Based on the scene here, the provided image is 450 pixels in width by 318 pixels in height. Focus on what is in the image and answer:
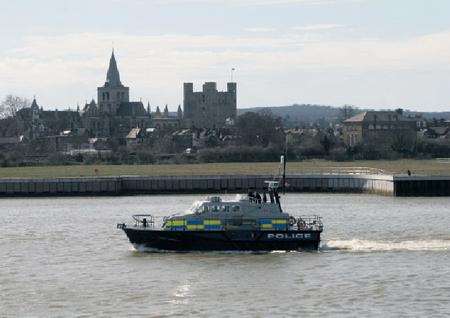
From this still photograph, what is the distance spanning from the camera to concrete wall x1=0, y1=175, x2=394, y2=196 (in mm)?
129375

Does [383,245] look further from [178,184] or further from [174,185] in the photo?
[178,184]

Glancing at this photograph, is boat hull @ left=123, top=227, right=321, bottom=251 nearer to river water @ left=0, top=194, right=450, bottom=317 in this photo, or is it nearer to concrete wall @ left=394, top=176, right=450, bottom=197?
river water @ left=0, top=194, right=450, bottom=317

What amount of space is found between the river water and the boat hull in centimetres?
70

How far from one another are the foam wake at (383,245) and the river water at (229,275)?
55 mm

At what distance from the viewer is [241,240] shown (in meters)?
68.5

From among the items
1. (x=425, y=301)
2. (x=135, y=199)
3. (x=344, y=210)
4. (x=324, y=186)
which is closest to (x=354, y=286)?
(x=425, y=301)

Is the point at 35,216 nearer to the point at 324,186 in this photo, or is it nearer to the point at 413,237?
the point at 413,237

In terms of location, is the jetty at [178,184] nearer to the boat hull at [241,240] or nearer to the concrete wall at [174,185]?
the concrete wall at [174,185]

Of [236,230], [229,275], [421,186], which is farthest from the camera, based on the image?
[421,186]

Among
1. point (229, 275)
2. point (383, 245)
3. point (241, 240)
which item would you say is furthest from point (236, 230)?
point (229, 275)

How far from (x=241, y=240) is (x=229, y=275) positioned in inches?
330

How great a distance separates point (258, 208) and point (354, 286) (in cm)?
1365

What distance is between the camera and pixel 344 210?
328 ft

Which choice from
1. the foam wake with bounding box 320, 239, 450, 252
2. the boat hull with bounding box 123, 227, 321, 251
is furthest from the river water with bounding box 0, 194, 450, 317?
the boat hull with bounding box 123, 227, 321, 251
